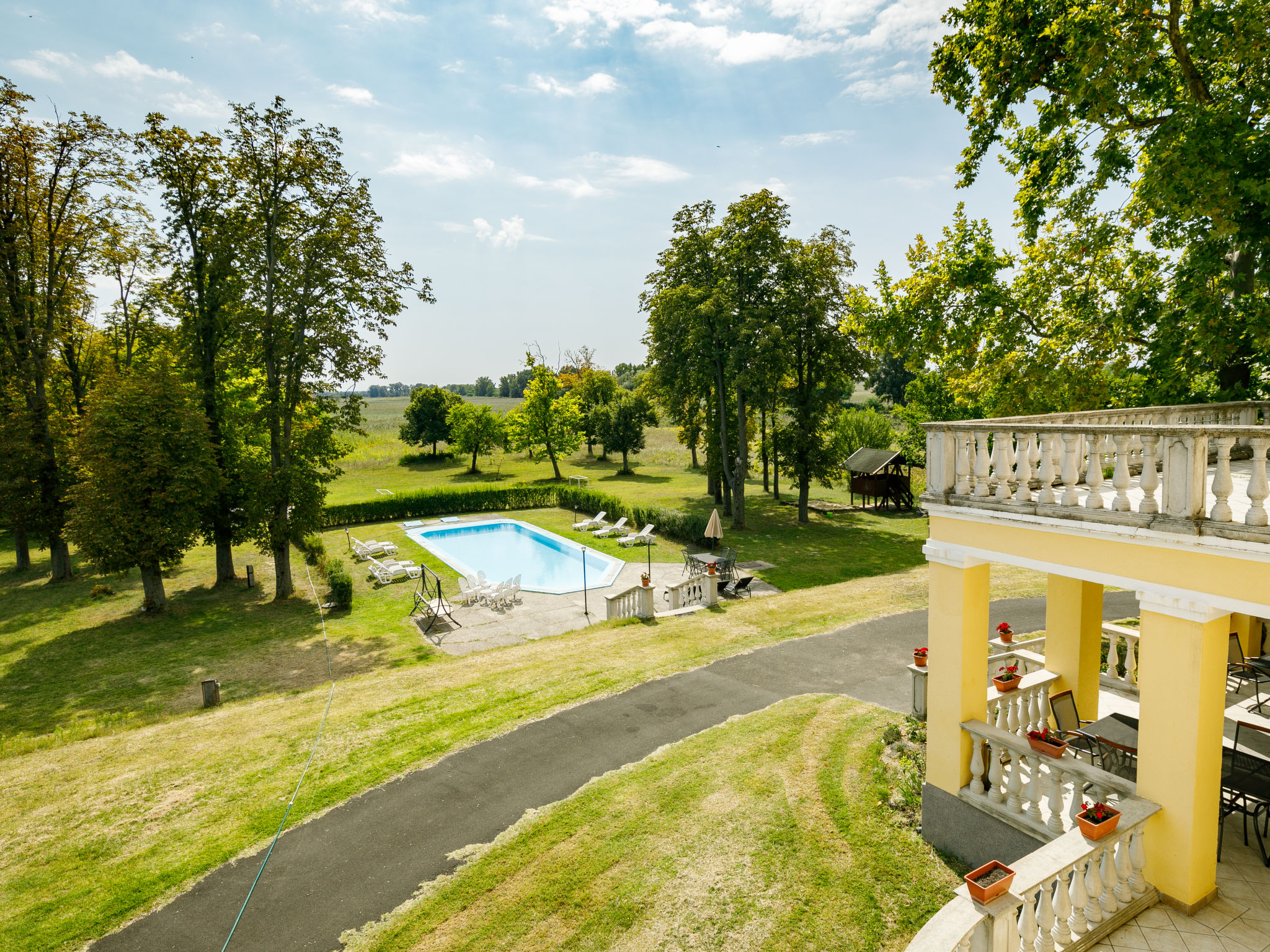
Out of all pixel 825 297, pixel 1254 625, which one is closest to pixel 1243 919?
pixel 1254 625

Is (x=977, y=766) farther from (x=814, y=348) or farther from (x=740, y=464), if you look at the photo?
(x=814, y=348)

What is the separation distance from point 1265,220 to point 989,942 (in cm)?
1078

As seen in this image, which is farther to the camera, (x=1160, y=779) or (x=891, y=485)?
(x=891, y=485)

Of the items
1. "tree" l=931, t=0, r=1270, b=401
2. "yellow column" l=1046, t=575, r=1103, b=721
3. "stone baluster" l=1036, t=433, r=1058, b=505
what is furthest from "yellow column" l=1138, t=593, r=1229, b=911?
"tree" l=931, t=0, r=1270, b=401

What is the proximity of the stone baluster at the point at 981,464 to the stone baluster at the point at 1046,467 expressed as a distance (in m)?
0.44

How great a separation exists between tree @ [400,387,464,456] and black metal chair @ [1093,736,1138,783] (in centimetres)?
5509

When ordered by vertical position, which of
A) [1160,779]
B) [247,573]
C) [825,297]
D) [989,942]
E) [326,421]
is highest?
[825,297]

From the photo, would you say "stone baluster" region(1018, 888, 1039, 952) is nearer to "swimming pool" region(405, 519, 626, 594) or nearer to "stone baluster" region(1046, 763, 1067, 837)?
"stone baluster" region(1046, 763, 1067, 837)

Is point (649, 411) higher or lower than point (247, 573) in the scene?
higher

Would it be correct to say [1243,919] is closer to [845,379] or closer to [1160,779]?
[1160,779]

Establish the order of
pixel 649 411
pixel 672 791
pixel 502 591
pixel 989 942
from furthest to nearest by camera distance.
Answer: pixel 649 411
pixel 502 591
pixel 672 791
pixel 989 942

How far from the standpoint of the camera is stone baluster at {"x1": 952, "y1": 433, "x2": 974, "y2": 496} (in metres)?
5.79

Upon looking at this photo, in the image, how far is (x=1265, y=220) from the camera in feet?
28.7

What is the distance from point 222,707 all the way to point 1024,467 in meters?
13.7
